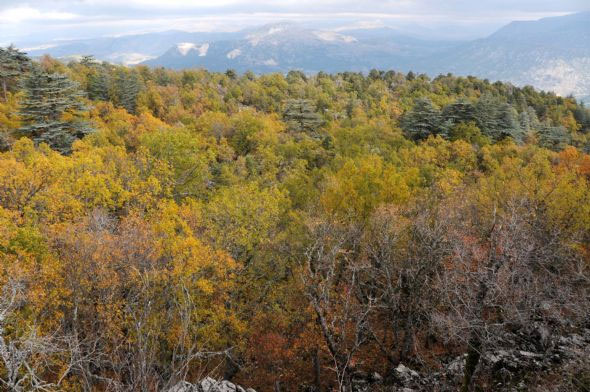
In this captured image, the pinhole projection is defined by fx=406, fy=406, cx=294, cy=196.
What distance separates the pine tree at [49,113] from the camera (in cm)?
4641

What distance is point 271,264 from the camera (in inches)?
1156

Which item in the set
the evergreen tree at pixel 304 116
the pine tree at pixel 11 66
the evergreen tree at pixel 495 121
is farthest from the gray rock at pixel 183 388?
the evergreen tree at pixel 495 121

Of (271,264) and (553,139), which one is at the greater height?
(553,139)

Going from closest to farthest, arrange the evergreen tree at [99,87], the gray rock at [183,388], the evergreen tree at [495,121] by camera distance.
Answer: the gray rock at [183,388], the evergreen tree at [495,121], the evergreen tree at [99,87]

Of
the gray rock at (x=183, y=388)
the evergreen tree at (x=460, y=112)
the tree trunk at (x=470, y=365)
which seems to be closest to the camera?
the gray rock at (x=183, y=388)

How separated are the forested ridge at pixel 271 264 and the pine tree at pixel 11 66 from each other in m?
14.4

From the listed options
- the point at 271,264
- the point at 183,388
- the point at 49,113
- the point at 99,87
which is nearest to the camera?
the point at 183,388

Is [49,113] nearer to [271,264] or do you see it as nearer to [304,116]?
[271,264]

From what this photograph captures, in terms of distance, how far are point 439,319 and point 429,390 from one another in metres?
3.78

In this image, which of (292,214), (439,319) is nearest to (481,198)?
(292,214)

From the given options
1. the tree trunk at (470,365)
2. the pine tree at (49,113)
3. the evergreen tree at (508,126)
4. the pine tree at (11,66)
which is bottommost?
the tree trunk at (470,365)

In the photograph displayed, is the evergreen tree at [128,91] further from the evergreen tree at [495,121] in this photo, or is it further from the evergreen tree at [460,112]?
the evergreen tree at [495,121]

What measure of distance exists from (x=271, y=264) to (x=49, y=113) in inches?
1438

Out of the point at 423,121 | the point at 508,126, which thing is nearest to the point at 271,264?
the point at 423,121
